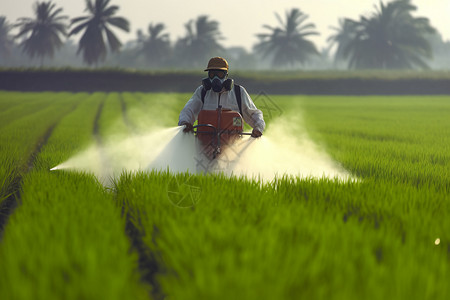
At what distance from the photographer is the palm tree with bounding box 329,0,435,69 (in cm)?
5384

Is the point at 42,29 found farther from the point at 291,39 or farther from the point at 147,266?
the point at 147,266

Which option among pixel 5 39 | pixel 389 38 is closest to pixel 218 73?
pixel 389 38

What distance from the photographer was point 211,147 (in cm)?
413

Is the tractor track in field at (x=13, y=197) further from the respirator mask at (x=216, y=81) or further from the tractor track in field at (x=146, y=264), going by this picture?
the respirator mask at (x=216, y=81)

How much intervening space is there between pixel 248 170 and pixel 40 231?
8.37ft

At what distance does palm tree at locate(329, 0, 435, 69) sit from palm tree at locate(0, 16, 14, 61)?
2089 inches

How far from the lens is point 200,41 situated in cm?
6169

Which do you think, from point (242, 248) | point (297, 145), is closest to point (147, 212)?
point (242, 248)

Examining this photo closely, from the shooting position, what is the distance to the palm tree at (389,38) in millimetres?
53844

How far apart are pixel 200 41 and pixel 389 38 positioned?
2535cm

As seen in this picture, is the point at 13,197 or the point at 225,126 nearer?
the point at 225,126

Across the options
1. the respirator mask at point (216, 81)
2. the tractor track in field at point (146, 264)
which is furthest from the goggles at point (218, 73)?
the tractor track in field at point (146, 264)

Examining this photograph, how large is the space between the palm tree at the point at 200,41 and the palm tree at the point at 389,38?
61.3ft

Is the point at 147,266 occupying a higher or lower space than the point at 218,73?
Answer: lower
